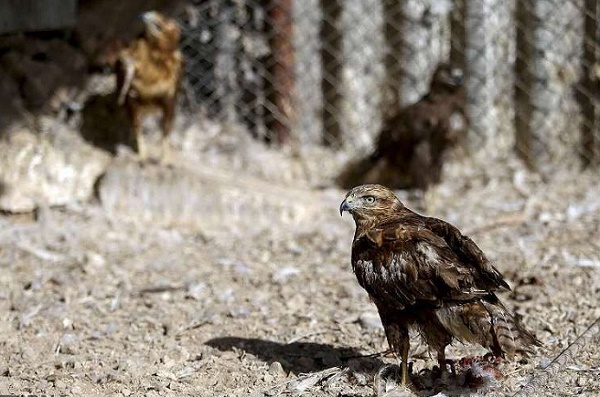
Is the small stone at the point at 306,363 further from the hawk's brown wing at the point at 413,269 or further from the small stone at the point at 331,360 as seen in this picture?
the hawk's brown wing at the point at 413,269

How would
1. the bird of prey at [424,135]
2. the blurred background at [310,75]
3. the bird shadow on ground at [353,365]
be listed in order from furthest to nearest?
the blurred background at [310,75] < the bird of prey at [424,135] < the bird shadow on ground at [353,365]

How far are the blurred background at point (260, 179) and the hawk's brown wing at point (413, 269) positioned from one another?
0.57 m

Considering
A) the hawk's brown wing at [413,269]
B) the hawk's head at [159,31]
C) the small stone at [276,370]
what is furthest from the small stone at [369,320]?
the hawk's head at [159,31]

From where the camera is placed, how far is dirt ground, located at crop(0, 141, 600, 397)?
14.1 feet

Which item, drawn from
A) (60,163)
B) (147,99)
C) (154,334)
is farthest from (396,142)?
(154,334)

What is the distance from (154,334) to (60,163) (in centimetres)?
289

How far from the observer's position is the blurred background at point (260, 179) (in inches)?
199

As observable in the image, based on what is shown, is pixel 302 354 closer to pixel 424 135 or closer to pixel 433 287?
pixel 433 287

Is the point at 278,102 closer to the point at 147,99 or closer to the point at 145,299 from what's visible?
the point at 147,99

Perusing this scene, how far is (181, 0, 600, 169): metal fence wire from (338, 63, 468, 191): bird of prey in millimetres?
518

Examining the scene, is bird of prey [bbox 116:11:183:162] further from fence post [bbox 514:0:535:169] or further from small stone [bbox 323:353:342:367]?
small stone [bbox 323:353:342:367]

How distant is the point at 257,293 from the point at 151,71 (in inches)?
94.9

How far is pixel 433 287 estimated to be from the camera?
3.87m

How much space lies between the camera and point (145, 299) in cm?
577
